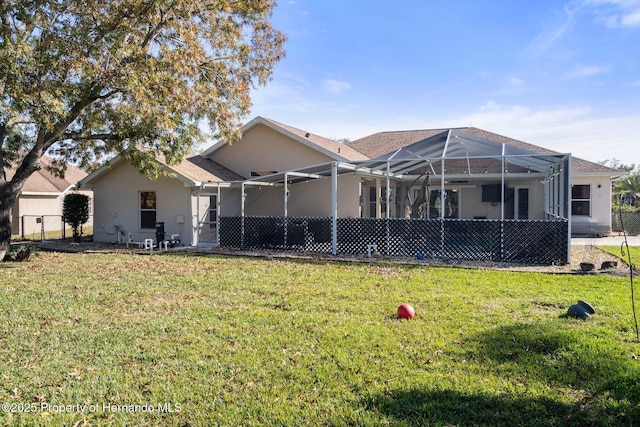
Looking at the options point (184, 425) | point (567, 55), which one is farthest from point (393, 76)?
point (184, 425)

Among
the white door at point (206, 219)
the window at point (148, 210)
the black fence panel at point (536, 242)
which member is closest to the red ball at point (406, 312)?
the black fence panel at point (536, 242)

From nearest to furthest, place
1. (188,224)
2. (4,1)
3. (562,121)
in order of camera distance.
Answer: (4,1) < (188,224) < (562,121)

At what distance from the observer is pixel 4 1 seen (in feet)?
32.7

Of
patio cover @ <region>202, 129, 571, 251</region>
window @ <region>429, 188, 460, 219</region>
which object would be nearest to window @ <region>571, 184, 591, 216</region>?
patio cover @ <region>202, 129, 571, 251</region>

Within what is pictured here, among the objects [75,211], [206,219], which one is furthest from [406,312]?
[75,211]

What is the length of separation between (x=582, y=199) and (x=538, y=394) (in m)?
18.9

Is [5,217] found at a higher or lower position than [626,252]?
higher

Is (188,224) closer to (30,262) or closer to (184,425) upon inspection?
(30,262)

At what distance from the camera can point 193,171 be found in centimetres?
1587

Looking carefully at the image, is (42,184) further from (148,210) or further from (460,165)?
(460,165)

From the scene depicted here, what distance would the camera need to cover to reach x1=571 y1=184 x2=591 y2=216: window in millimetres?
19516

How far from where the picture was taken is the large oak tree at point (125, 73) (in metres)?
10.1

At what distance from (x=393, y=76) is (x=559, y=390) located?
641 inches

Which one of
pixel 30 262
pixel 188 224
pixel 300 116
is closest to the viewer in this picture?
pixel 30 262
